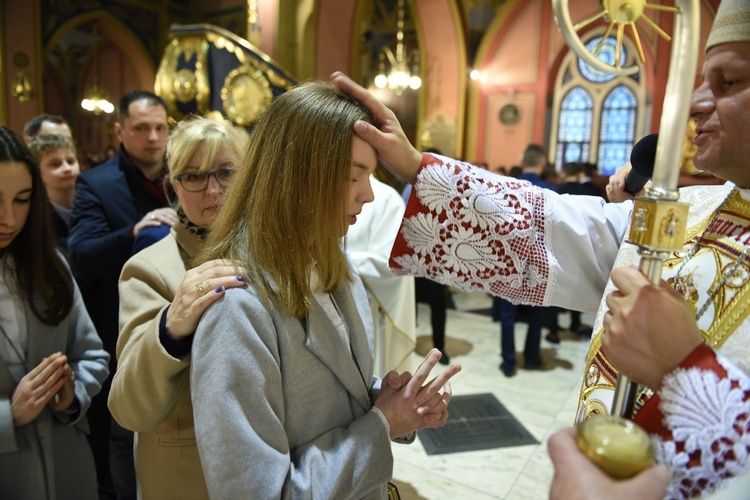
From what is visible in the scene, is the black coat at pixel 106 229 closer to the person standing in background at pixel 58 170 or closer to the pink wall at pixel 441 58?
the person standing in background at pixel 58 170

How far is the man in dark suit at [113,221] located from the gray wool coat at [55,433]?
351 mm

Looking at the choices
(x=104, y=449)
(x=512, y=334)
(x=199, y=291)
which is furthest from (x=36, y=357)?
(x=512, y=334)

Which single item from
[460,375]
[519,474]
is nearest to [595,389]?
[519,474]

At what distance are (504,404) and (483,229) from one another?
2769 mm

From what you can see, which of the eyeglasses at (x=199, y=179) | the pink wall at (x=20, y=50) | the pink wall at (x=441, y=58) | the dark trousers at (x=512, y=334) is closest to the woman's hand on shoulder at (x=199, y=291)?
the eyeglasses at (x=199, y=179)

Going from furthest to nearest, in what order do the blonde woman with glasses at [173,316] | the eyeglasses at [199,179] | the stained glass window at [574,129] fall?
1. the stained glass window at [574,129]
2. the eyeglasses at [199,179]
3. the blonde woman with glasses at [173,316]

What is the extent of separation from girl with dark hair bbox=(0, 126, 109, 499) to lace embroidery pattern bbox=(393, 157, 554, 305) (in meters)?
1.17

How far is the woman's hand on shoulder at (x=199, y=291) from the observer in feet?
3.13

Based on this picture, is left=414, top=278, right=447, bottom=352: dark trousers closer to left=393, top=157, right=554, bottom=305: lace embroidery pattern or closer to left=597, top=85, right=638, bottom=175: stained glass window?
left=393, top=157, right=554, bottom=305: lace embroidery pattern

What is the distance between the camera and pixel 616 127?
38.4 ft

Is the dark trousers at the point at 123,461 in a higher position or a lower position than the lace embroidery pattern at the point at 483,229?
lower

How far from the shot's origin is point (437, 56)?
9.03 meters

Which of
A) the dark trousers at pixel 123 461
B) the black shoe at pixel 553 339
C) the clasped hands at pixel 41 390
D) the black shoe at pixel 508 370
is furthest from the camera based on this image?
the black shoe at pixel 553 339

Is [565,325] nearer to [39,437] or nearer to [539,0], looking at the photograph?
[39,437]
